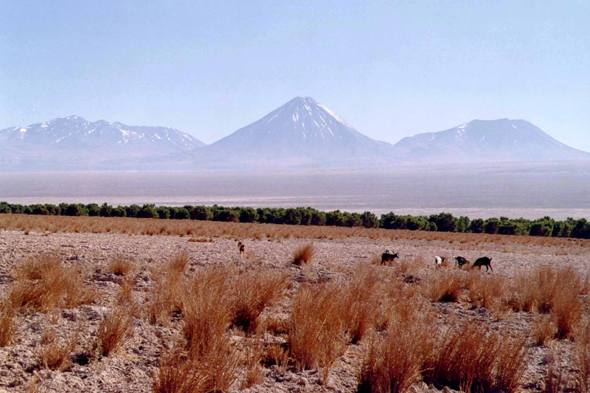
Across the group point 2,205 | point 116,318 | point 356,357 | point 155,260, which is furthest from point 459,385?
point 2,205

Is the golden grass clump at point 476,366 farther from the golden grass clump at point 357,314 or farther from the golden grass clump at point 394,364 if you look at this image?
the golden grass clump at point 357,314

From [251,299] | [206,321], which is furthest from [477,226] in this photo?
[206,321]

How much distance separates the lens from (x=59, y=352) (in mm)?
4391

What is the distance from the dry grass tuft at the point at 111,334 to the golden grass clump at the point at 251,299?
1.45 meters

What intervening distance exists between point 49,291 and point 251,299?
2609mm

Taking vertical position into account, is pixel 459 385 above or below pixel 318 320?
below

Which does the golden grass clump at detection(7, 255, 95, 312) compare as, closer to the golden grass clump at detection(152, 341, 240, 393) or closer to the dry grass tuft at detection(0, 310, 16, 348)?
the dry grass tuft at detection(0, 310, 16, 348)

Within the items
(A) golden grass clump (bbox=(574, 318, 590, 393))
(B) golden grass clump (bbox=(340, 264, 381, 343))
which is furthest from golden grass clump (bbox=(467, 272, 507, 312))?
(A) golden grass clump (bbox=(574, 318, 590, 393))

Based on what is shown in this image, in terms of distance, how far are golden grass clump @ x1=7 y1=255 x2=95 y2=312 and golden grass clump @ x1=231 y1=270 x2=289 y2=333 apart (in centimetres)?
201

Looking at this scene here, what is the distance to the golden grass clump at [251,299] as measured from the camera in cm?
607

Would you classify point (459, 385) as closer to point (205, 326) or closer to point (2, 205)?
point (205, 326)

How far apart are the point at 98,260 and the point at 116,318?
5.96 m

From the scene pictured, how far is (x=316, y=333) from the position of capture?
5027 mm

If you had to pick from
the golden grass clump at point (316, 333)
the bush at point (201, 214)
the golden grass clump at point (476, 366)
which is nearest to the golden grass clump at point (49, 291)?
the golden grass clump at point (316, 333)
